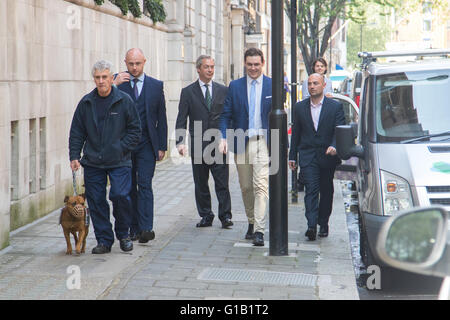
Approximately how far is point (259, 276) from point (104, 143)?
76.8 inches

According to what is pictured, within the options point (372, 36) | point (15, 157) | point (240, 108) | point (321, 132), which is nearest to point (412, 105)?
point (321, 132)

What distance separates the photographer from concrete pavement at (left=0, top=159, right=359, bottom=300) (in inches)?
245

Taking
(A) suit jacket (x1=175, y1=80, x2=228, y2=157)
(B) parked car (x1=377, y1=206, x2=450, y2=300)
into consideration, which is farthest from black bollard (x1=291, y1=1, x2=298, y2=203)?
(B) parked car (x1=377, y1=206, x2=450, y2=300)

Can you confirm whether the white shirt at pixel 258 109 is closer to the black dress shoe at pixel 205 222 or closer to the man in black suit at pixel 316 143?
the man in black suit at pixel 316 143

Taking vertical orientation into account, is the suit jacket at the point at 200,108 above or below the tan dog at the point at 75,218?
above

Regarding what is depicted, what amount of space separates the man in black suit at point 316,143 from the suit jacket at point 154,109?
1.46 meters

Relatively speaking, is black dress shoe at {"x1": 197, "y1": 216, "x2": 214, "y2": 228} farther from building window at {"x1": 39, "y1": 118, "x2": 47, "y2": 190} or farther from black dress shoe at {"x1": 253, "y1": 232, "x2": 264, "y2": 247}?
building window at {"x1": 39, "y1": 118, "x2": 47, "y2": 190}

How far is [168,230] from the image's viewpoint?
9.30 meters

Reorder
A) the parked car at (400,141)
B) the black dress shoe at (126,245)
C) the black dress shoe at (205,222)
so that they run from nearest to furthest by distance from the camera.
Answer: the parked car at (400,141) → the black dress shoe at (126,245) → the black dress shoe at (205,222)

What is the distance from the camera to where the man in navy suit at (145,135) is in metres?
8.40

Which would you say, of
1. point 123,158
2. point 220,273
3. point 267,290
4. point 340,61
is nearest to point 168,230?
point 123,158

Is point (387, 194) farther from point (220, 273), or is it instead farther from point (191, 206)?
point (191, 206)

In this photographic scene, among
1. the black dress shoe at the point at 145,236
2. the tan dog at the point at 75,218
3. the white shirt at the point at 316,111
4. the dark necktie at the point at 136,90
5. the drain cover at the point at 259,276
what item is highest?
the dark necktie at the point at 136,90

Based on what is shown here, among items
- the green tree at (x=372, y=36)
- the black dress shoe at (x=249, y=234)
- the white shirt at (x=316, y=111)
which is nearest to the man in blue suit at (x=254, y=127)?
the black dress shoe at (x=249, y=234)
